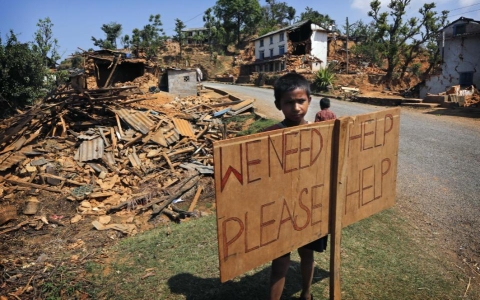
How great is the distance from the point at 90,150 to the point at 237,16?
55.0 meters

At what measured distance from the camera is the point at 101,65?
21922mm

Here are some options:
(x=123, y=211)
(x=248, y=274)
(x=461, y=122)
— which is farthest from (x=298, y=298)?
(x=461, y=122)

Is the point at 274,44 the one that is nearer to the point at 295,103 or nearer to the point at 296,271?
the point at 296,271

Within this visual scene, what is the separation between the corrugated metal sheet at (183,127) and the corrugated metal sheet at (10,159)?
443 cm

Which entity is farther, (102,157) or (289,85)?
→ (102,157)

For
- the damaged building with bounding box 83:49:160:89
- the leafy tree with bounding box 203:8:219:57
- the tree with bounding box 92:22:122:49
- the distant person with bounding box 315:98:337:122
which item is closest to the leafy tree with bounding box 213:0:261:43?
the leafy tree with bounding box 203:8:219:57

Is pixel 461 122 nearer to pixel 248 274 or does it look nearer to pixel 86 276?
pixel 248 274

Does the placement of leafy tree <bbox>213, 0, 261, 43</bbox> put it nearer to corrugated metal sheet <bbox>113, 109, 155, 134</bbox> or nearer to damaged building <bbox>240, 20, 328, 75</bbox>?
damaged building <bbox>240, 20, 328, 75</bbox>

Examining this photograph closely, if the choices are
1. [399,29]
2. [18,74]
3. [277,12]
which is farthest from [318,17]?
[18,74]

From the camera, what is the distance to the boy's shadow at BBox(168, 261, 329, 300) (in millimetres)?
2846

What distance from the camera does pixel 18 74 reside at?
1800 cm

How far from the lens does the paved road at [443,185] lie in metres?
4.01

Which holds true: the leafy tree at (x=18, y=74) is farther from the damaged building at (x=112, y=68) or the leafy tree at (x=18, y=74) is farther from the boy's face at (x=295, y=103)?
the boy's face at (x=295, y=103)

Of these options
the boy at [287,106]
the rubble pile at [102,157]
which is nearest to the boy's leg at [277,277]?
the boy at [287,106]
